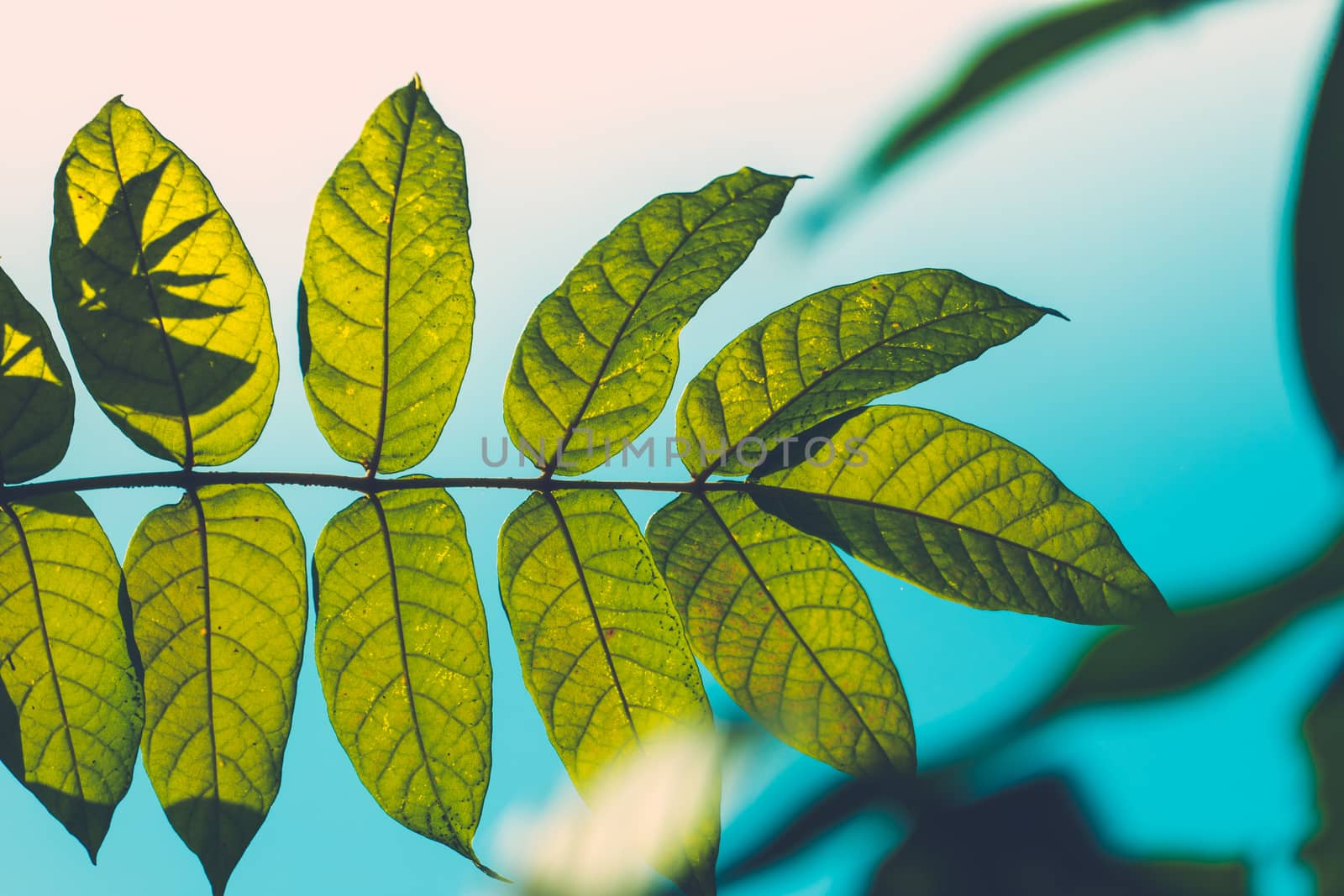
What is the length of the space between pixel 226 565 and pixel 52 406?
20 centimetres

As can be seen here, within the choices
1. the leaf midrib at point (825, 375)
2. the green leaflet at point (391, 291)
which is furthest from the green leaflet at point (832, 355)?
the green leaflet at point (391, 291)

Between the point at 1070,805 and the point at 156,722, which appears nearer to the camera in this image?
the point at 156,722

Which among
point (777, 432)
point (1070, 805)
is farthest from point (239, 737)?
point (1070, 805)

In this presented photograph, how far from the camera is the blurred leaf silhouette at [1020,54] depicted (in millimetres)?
1262

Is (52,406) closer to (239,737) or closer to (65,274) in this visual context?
(65,274)

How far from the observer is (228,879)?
617mm

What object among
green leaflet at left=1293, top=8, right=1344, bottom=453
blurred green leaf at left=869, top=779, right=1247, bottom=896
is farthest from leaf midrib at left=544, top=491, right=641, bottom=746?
green leaflet at left=1293, top=8, right=1344, bottom=453

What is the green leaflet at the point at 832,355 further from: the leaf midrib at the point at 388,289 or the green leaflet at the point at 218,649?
the green leaflet at the point at 218,649

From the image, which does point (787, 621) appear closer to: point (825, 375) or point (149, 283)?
point (825, 375)

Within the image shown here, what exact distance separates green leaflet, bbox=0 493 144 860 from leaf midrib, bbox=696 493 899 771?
0.50 metres

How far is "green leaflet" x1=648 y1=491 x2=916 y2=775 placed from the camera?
633 mm

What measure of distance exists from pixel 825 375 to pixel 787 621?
Result: 212 mm

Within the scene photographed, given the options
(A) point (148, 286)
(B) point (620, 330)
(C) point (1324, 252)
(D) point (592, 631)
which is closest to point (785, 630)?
(D) point (592, 631)

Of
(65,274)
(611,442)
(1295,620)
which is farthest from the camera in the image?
(1295,620)
